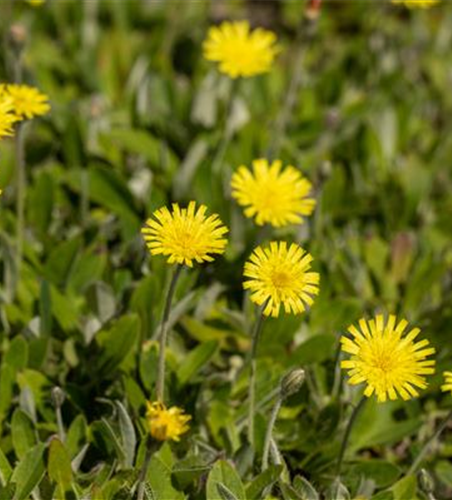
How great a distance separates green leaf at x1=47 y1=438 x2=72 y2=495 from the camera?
2.69 m

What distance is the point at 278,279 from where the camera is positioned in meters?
2.60

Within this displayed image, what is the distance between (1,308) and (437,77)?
303 cm

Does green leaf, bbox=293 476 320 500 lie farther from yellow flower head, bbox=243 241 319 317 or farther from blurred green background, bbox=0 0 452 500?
yellow flower head, bbox=243 241 319 317

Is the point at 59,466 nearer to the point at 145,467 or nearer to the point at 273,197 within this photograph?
the point at 145,467

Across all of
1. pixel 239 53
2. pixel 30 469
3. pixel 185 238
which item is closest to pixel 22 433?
pixel 30 469

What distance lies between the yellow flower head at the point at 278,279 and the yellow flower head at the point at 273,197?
50 cm

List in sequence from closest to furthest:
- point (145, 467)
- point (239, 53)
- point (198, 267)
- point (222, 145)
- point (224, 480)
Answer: point (145, 467)
point (224, 480)
point (198, 267)
point (239, 53)
point (222, 145)

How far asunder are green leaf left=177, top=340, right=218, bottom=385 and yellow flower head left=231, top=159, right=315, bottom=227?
1.52ft

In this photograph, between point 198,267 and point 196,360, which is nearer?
point 196,360

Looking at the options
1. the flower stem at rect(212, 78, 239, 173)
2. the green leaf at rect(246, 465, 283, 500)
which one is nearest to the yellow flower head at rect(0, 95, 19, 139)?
the green leaf at rect(246, 465, 283, 500)

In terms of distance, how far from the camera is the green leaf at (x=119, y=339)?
10.3 ft

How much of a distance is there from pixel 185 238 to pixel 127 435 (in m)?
0.71

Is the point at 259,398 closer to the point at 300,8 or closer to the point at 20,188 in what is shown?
the point at 20,188

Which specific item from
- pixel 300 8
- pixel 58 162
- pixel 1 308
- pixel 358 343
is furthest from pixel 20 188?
pixel 300 8
